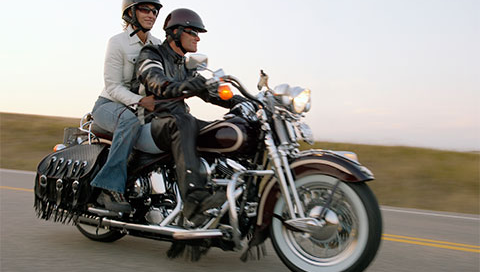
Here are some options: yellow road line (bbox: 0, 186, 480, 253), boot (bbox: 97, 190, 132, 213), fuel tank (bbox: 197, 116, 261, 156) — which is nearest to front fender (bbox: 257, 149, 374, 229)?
fuel tank (bbox: 197, 116, 261, 156)

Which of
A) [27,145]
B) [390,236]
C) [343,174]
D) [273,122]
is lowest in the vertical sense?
[27,145]

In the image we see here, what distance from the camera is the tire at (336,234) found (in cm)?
354

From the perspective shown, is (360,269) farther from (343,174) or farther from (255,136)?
(255,136)

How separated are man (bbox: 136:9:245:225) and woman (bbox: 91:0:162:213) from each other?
176 mm

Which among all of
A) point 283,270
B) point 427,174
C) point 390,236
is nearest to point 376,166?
point 427,174

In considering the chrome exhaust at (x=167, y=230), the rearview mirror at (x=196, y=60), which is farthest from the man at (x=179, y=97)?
the rearview mirror at (x=196, y=60)

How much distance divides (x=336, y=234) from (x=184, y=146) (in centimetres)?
125

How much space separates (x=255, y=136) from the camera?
396 centimetres

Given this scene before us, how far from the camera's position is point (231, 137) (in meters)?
3.90

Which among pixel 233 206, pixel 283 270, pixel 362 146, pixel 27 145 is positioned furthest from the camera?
pixel 27 145

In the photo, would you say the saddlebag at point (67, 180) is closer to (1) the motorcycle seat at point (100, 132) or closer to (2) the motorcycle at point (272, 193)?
(1) the motorcycle seat at point (100, 132)

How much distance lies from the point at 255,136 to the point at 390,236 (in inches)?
99.3

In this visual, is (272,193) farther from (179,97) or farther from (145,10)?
(145,10)

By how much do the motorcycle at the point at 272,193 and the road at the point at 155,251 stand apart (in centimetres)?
24
